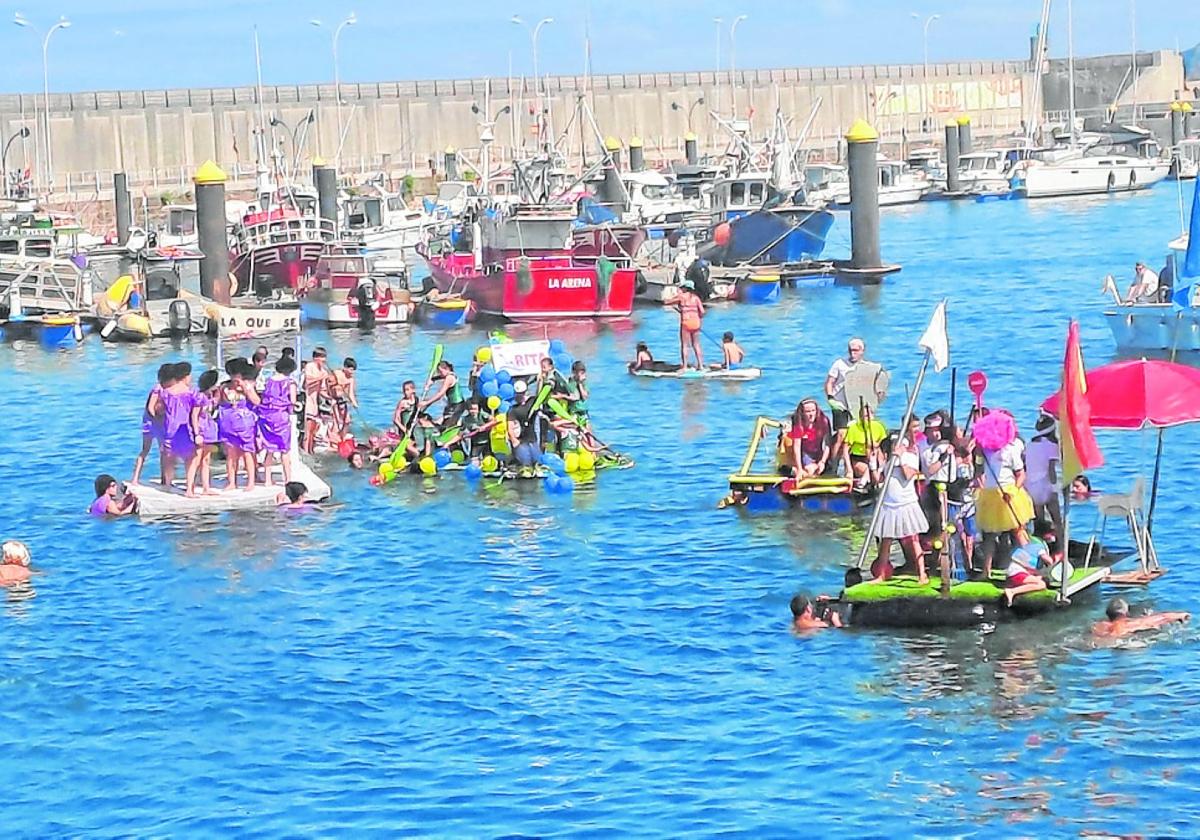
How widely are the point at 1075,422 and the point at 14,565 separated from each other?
486 inches

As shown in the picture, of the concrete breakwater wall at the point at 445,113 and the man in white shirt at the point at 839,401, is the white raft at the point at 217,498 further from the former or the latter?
the concrete breakwater wall at the point at 445,113

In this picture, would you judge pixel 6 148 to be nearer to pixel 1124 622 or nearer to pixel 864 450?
pixel 864 450

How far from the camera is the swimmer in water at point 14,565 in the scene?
2459cm

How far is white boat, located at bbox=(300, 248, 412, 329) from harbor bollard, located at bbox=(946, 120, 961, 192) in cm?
5009

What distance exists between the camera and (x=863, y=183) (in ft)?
189

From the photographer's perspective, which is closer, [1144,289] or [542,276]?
[1144,289]

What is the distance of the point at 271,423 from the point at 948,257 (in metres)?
45.0

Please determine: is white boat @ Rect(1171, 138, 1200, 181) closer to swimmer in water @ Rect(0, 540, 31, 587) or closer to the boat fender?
the boat fender

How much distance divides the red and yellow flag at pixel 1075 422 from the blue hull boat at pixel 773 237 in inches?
1684

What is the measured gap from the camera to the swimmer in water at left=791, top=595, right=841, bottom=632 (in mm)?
20703

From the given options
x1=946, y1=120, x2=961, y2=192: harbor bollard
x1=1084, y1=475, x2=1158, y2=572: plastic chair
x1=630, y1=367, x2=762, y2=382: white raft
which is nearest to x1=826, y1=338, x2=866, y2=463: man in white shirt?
x1=1084, y1=475, x2=1158, y2=572: plastic chair

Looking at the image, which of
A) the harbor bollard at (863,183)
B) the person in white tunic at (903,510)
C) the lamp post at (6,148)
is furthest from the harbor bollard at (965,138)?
the person in white tunic at (903,510)

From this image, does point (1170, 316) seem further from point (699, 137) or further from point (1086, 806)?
point (699, 137)

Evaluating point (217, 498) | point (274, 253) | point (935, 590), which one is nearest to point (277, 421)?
point (217, 498)
